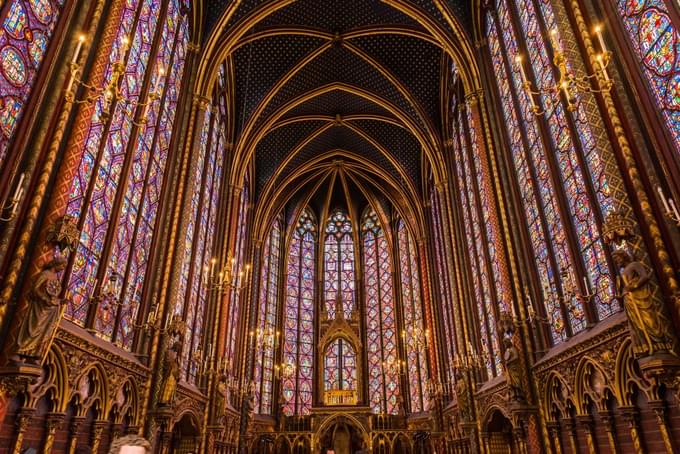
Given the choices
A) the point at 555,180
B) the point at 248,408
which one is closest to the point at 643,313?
the point at 555,180

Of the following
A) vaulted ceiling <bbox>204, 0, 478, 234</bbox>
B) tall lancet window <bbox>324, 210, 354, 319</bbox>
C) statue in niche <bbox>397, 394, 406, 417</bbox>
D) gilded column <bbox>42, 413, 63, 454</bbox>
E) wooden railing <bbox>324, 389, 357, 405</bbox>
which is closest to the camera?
gilded column <bbox>42, 413, 63, 454</bbox>

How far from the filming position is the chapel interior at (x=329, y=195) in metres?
7.39

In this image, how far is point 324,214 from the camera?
3247cm

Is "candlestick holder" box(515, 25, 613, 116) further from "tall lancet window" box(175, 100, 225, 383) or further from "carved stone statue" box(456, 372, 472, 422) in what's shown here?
"tall lancet window" box(175, 100, 225, 383)

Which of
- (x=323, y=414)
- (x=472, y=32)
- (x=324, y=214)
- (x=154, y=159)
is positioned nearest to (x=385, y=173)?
(x=324, y=214)

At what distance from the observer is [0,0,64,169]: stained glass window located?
7227 mm

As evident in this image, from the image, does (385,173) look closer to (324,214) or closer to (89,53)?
(324,214)

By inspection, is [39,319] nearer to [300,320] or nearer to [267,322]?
[267,322]

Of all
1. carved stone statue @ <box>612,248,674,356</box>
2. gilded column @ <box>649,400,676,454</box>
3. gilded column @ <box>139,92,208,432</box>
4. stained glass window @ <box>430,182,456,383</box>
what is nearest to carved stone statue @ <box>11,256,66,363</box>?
gilded column @ <box>139,92,208,432</box>

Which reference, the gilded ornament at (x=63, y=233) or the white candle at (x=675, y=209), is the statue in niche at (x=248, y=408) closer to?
the gilded ornament at (x=63, y=233)

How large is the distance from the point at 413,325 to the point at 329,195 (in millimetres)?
10130

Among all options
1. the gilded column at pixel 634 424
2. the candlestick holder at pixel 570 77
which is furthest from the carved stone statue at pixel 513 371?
the candlestick holder at pixel 570 77

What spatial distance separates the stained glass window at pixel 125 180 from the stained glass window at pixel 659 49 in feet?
26.9

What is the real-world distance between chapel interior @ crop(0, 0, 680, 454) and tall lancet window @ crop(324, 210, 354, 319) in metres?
0.19
